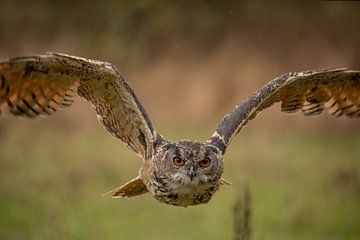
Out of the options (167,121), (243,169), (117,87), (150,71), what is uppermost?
(150,71)

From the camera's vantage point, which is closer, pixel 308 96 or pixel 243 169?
pixel 308 96

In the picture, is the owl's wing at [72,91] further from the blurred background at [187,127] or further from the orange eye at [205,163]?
the blurred background at [187,127]

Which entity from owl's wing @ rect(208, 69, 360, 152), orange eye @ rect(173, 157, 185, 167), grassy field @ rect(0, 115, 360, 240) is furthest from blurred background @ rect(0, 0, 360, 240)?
orange eye @ rect(173, 157, 185, 167)

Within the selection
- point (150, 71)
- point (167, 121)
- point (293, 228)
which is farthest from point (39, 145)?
point (293, 228)

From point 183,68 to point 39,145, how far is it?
3848mm

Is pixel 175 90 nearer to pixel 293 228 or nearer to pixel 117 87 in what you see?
pixel 293 228

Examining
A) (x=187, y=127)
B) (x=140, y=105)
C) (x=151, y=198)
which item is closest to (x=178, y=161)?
(x=140, y=105)

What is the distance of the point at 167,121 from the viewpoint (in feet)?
60.7

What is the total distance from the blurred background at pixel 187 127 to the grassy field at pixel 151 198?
0.08 ft

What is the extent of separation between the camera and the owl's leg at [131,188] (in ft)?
29.5

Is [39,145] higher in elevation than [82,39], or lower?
lower

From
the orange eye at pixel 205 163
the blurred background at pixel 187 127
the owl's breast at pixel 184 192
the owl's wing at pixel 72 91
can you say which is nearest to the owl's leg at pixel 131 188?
the owl's wing at pixel 72 91

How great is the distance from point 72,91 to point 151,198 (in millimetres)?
5886

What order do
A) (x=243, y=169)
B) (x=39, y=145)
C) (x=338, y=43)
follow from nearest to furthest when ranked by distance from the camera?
(x=243, y=169) < (x=39, y=145) < (x=338, y=43)
